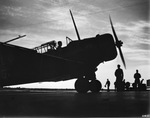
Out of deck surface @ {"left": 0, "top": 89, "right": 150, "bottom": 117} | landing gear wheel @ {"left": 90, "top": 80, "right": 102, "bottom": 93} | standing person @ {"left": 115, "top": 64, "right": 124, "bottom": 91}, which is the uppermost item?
standing person @ {"left": 115, "top": 64, "right": 124, "bottom": 91}

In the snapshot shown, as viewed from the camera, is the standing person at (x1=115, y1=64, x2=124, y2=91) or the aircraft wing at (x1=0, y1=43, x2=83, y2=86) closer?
the aircraft wing at (x1=0, y1=43, x2=83, y2=86)

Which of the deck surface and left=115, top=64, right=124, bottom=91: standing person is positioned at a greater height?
left=115, top=64, right=124, bottom=91: standing person

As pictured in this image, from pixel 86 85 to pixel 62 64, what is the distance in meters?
1.82

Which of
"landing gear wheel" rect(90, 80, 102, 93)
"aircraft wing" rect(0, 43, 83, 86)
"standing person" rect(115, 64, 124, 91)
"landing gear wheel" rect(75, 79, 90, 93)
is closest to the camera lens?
"aircraft wing" rect(0, 43, 83, 86)

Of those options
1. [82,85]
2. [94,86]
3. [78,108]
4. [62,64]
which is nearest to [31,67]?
[62,64]

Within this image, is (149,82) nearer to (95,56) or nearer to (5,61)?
(95,56)

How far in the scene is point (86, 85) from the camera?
12711mm

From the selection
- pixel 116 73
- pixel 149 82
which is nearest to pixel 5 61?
pixel 116 73

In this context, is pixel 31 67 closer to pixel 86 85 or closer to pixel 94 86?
pixel 86 85

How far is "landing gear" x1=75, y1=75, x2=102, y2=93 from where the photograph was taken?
12680 millimetres

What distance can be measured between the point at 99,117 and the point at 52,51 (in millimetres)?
10268

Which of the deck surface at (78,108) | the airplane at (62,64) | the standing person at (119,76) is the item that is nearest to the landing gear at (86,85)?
the airplane at (62,64)

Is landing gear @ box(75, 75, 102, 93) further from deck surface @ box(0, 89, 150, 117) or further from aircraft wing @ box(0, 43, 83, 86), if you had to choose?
deck surface @ box(0, 89, 150, 117)

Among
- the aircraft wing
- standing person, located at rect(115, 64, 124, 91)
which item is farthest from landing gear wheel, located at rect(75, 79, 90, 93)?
standing person, located at rect(115, 64, 124, 91)
